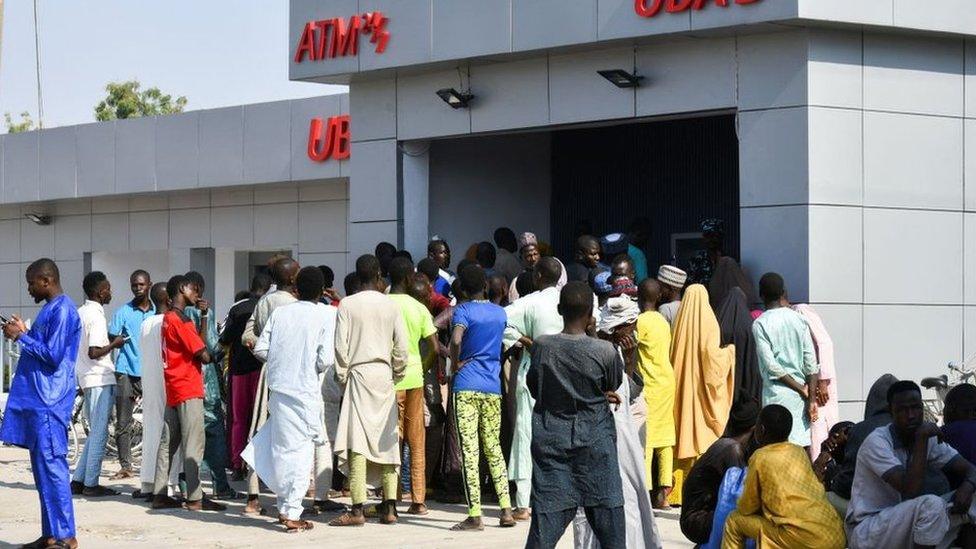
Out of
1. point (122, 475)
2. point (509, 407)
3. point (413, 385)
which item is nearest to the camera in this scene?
point (413, 385)

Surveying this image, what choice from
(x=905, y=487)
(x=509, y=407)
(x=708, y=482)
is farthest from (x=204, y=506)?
(x=905, y=487)

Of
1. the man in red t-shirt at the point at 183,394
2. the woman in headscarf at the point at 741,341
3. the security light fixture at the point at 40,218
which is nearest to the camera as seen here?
the man in red t-shirt at the point at 183,394

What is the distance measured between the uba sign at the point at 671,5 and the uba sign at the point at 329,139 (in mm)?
7270

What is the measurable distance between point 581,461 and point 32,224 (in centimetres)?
2146

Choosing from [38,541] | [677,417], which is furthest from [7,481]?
[677,417]

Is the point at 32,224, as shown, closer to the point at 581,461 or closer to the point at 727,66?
the point at 727,66

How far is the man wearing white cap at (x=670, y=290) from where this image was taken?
41.5ft

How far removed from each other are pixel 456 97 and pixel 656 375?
5314 millimetres

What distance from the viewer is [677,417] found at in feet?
41.1

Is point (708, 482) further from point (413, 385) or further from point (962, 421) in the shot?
point (413, 385)

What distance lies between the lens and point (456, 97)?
655 inches

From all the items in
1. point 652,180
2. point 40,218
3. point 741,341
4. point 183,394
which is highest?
point 652,180

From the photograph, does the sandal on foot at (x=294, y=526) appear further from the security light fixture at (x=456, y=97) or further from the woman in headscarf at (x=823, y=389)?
the security light fixture at (x=456, y=97)

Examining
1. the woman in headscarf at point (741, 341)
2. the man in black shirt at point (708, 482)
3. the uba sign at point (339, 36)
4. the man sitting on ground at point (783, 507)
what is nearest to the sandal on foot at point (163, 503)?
the woman in headscarf at point (741, 341)
